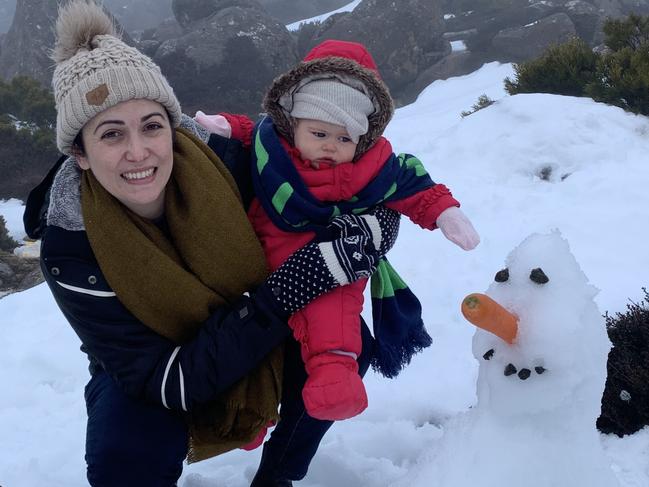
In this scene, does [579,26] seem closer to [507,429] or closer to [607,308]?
[607,308]

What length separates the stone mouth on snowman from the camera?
3.69 ft

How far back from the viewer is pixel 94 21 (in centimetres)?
163

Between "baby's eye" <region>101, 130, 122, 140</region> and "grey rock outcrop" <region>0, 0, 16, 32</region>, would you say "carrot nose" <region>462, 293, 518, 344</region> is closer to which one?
"baby's eye" <region>101, 130, 122, 140</region>

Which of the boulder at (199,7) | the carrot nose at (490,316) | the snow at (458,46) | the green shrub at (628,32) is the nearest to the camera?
the carrot nose at (490,316)

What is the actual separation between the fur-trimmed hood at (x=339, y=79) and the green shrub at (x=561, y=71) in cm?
514

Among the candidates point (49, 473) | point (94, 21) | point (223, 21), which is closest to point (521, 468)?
point (94, 21)

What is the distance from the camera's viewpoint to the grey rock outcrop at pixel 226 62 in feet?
44.2

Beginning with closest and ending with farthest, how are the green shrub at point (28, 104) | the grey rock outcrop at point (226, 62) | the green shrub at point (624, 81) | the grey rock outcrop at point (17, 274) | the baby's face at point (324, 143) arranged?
the baby's face at point (324, 143) < the green shrub at point (624, 81) < the grey rock outcrop at point (17, 274) < the green shrub at point (28, 104) < the grey rock outcrop at point (226, 62)

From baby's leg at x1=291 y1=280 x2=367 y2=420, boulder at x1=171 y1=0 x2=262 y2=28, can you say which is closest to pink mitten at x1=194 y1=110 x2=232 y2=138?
baby's leg at x1=291 y1=280 x2=367 y2=420

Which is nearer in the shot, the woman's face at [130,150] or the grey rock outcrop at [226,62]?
the woman's face at [130,150]

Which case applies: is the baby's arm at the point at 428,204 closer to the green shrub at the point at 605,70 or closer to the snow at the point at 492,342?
the snow at the point at 492,342

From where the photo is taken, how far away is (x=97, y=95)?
4.89ft

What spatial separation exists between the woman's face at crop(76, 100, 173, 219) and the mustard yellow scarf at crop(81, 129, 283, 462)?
58 mm

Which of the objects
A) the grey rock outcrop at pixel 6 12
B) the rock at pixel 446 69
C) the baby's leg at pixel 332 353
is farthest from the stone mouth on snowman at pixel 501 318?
the grey rock outcrop at pixel 6 12
